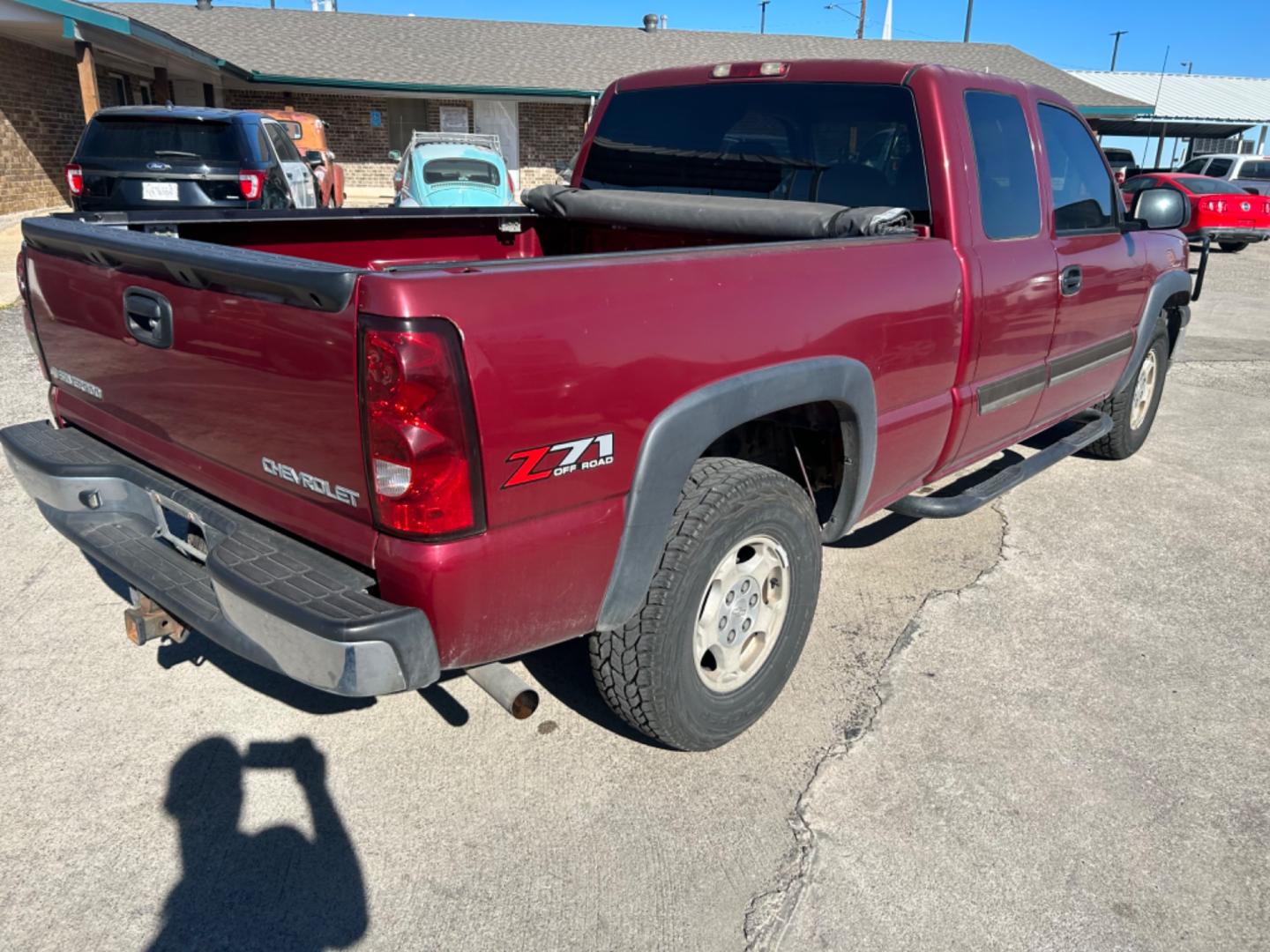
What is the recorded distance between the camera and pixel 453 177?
12.4 m

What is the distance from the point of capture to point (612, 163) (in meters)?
4.52

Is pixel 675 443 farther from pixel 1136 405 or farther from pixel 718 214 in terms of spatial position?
pixel 1136 405

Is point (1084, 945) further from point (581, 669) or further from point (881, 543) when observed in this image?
point (881, 543)

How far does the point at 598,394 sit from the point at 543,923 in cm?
Result: 131

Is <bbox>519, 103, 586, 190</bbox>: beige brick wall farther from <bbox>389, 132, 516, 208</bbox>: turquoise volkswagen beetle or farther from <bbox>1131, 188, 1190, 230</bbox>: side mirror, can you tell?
<bbox>1131, 188, 1190, 230</bbox>: side mirror

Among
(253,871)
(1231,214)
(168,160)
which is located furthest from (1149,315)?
(1231,214)

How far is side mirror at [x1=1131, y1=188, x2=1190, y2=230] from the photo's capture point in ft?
14.9

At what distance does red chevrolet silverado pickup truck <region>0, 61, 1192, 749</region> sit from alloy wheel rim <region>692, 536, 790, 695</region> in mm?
13

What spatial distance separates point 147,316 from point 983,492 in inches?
121

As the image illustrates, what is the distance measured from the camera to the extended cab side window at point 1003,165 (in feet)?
12.0

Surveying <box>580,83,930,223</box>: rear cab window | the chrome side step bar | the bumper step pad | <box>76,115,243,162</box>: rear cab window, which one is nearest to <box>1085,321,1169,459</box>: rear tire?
the chrome side step bar

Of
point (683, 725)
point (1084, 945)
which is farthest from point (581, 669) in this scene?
point (1084, 945)

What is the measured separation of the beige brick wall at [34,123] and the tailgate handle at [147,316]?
→ 52.2 ft

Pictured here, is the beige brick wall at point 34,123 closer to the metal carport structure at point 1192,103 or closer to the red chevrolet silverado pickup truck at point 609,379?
the red chevrolet silverado pickup truck at point 609,379
